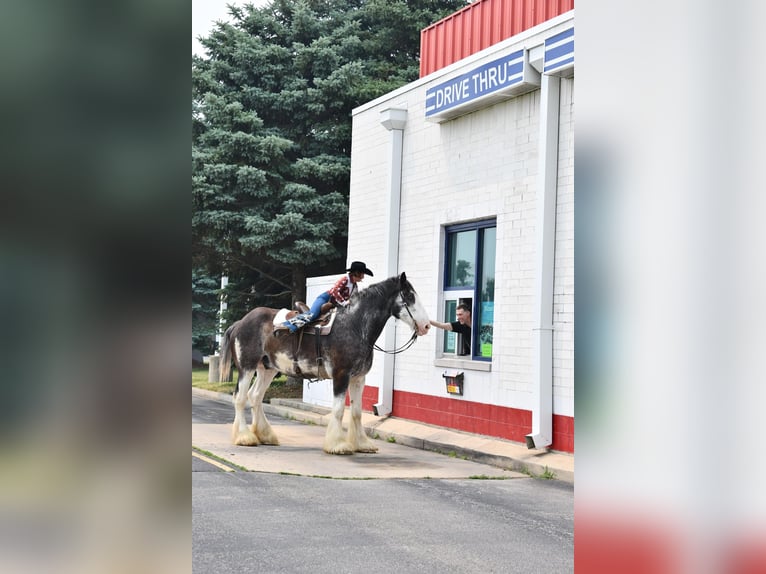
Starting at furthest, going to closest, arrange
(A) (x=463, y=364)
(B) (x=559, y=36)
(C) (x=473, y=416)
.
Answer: (A) (x=463, y=364) → (C) (x=473, y=416) → (B) (x=559, y=36)

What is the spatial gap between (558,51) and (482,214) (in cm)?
281

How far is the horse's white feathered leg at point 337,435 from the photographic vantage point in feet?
39.4

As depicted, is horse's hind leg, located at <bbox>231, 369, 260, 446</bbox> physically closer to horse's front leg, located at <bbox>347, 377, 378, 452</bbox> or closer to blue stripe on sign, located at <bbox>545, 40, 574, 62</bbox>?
horse's front leg, located at <bbox>347, 377, 378, 452</bbox>

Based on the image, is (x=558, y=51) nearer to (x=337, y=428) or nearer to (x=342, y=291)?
(x=342, y=291)

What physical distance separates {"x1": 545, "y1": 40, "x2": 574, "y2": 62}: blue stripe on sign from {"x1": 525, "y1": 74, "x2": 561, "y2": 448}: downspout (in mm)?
264

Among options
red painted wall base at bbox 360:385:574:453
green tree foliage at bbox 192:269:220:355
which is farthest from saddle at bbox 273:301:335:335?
green tree foliage at bbox 192:269:220:355

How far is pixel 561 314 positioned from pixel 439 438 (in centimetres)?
294

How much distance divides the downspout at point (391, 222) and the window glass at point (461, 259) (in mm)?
1440

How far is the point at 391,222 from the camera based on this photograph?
51.8ft

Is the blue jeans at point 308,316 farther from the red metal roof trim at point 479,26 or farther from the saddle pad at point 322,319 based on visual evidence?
the red metal roof trim at point 479,26

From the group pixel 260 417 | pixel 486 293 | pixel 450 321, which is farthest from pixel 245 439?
pixel 486 293
